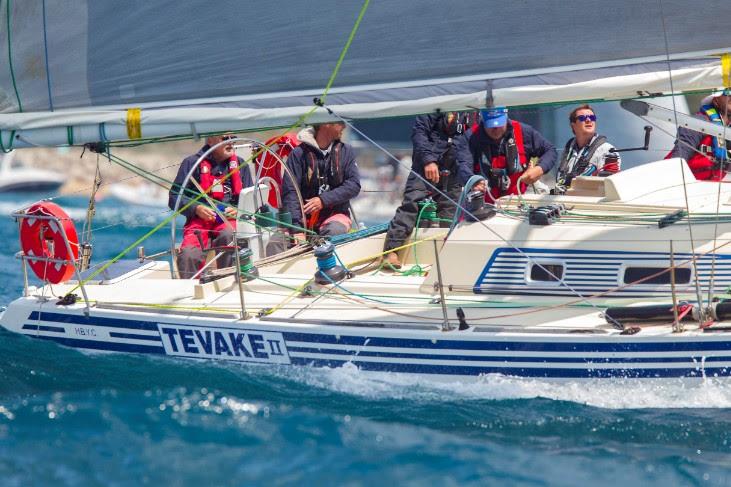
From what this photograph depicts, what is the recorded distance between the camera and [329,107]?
707 cm

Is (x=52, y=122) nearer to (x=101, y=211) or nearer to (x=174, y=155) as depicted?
(x=101, y=211)

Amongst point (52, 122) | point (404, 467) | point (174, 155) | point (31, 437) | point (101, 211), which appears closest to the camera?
point (404, 467)

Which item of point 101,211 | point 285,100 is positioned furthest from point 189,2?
point 101,211

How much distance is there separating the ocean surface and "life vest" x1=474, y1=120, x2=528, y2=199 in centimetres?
241

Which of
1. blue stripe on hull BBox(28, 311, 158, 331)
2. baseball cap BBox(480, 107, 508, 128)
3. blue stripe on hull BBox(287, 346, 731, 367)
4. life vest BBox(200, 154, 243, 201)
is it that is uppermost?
baseball cap BBox(480, 107, 508, 128)

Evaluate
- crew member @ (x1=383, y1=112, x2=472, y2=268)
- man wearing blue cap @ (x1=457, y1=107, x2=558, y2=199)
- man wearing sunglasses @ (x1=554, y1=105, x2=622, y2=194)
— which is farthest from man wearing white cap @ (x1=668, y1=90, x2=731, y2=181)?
crew member @ (x1=383, y1=112, x2=472, y2=268)

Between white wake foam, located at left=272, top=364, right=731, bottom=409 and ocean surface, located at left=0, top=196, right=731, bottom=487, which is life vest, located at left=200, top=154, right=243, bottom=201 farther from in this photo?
white wake foam, located at left=272, top=364, right=731, bottom=409

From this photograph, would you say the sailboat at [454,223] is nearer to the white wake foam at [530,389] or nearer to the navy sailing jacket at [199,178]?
the white wake foam at [530,389]

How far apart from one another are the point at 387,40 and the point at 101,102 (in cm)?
201

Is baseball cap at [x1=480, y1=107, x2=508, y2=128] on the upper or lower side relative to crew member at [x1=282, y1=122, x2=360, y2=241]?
upper

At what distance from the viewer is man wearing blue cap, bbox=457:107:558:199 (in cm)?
833

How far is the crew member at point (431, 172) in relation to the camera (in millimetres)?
8391

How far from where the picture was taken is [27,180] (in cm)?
3064

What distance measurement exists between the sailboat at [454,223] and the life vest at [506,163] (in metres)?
0.77
